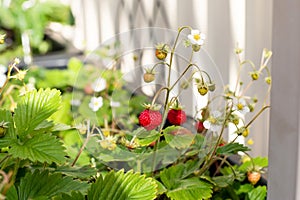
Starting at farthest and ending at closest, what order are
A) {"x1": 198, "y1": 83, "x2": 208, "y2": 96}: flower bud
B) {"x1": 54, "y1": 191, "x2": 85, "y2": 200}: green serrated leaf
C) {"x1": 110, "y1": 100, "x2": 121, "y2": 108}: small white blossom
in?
{"x1": 110, "y1": 100, "x2": 121, "y2": 108}: small white blossom
{"x1": 198, "y1": 83, "x2": 208, "y2": 96}: flower bud
{"x1": 54, "y1": 191, "x2": 85, "y2": 200}: green serrated leaf

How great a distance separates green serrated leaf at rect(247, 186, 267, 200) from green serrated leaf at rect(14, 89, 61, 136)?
367 mm

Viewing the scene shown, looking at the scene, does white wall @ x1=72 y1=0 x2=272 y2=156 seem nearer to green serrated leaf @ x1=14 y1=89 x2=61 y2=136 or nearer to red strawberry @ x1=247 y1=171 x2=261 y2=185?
red strawberry @ x1=247 y1=171 x2=261 y2=185

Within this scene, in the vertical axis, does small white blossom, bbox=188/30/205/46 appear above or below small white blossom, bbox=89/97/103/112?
above

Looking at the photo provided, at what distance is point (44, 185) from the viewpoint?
851 mm

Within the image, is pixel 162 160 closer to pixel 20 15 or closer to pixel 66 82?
pixel 66 82

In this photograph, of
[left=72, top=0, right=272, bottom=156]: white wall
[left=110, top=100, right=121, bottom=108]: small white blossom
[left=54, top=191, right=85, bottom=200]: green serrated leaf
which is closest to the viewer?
[left=54, top=191, right=85, bottom=200]: green serrated leaf

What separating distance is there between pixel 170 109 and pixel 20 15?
227 centimetres

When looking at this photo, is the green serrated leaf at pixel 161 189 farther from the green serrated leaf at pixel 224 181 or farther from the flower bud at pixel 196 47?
the flower bud at pixel 196 47

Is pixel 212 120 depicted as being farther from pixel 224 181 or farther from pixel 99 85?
pixel 99 85

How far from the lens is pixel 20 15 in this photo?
307cm

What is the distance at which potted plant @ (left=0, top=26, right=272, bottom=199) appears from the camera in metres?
0.84

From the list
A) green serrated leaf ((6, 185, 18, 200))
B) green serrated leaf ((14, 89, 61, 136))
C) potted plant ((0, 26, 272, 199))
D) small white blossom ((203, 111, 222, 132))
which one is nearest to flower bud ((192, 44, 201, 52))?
potted plant ((0, 26, 272, 199))

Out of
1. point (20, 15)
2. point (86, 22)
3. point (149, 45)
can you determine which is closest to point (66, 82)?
point (86, 22)

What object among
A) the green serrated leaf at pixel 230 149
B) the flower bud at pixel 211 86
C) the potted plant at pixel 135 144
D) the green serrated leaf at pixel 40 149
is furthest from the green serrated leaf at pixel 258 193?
the green serrated leaf at pixel 40 149
